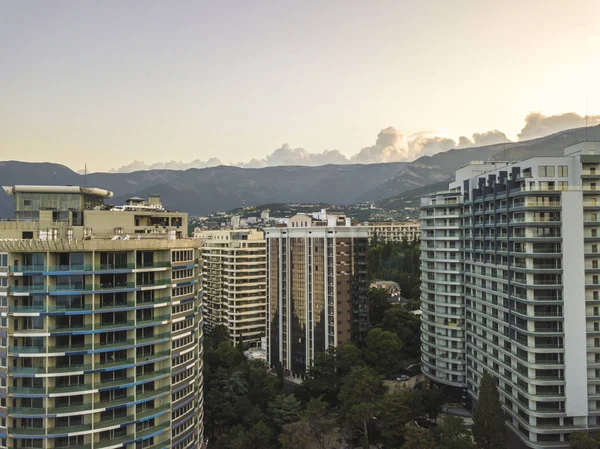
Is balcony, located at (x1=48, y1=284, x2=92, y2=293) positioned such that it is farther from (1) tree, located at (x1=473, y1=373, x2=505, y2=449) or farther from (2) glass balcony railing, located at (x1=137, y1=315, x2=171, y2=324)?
(1) tree, located at (x1=473, y1=373, x2=505, y2=449)

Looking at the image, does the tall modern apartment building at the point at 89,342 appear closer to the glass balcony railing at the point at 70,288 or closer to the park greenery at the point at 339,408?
the glass balcony railing at the point at 70,288

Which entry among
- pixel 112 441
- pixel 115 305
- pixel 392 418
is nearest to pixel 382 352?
pixel 392 418

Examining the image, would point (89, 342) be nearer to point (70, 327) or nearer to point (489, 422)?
point (70, 327)

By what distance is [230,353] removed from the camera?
185 ft

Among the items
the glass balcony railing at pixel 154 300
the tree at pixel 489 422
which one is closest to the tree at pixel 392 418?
the tree at pixel 489 422

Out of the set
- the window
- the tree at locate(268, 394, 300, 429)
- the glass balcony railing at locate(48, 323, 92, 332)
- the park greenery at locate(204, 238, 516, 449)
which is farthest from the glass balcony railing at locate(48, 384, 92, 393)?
the window

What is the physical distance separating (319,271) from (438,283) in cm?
1633

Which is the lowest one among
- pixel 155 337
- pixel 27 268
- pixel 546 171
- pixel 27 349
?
pixel 155 337

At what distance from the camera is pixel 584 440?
32.2 m

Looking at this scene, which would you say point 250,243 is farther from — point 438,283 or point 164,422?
point 164,422

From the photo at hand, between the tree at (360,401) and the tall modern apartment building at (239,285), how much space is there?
34.2 meters

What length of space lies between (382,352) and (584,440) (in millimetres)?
27676

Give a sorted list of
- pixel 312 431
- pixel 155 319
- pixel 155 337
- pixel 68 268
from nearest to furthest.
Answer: pixel 68 268
pixel 155 337
pixel 155 319
pixel 312 431

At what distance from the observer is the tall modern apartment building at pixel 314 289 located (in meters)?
60.5
